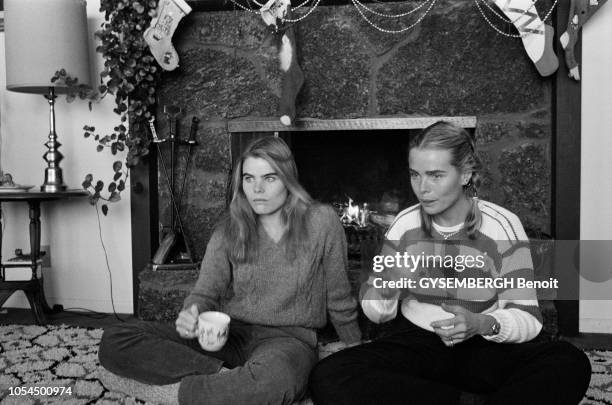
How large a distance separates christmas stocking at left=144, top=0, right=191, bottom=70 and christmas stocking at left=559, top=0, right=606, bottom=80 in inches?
51.4

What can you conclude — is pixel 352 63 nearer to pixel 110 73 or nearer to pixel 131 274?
pixel 110 73

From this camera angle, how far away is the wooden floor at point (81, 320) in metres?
2.13

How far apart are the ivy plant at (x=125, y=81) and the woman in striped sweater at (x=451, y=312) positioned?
1232 mm

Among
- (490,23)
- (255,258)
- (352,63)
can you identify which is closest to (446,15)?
(490,23)

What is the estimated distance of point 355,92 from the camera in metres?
2.21

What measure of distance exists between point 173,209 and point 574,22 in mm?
1564

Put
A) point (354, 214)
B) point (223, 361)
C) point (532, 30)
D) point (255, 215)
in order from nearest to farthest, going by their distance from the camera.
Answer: point (223, 361) < point (255, 215) < point (532, 30) < point (354, 214)

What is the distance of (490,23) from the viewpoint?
6.89ft

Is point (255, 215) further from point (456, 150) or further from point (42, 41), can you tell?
point (42, 41)

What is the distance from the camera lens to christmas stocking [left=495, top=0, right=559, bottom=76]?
6.56 ft

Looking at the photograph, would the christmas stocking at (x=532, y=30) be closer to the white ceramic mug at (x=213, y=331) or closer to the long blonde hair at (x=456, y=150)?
the long blonde hair at (x=456, y=150)

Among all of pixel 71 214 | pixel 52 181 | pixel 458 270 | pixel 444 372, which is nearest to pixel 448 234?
pixel 458 270

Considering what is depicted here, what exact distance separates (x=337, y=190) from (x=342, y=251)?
97cm

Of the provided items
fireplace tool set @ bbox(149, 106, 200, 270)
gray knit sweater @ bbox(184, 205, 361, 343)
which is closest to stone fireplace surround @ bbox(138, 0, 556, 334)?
fireplace tool set @ bbox(149, 106, 200, 270)
